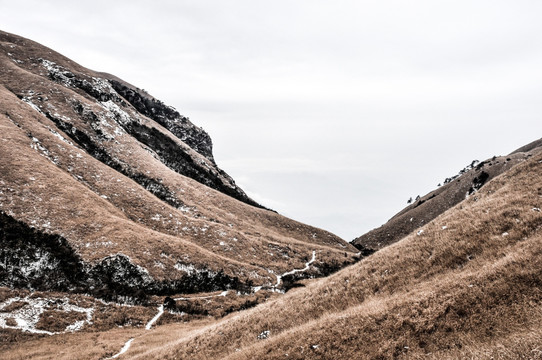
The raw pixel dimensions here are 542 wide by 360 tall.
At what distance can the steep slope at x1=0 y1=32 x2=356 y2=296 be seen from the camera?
4972cm

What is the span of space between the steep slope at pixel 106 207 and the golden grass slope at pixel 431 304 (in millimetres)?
32123

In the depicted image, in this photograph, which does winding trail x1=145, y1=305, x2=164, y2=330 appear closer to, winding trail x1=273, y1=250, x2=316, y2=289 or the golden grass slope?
the golden grass slope

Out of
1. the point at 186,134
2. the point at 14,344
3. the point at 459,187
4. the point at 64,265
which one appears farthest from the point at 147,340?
the point at 186,134

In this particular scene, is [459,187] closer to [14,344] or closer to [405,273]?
[405,273]

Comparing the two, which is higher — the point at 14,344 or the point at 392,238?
the point at 14,344

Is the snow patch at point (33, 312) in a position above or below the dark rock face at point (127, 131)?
below

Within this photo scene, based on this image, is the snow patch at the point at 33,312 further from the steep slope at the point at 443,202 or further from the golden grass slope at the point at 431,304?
the steep slope at the point at 443,202

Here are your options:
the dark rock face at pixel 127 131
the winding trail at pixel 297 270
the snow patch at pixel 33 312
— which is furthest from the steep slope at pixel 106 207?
the snow patch at pixel 33 312

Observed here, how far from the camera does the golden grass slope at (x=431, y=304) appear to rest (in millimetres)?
11695

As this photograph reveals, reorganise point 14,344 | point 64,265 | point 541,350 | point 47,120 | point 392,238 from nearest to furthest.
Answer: point 541,350 → point 14,344 → point 64,265 → point 47,120 → point 392,238

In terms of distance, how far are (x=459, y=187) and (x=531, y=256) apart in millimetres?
148257

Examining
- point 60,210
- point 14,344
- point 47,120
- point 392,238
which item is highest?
point 47,120

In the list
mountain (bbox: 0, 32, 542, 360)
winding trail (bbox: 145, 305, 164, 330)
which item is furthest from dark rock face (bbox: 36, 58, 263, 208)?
winding trail (bbox: 145, 305, 164, 330)

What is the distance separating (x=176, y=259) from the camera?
57969mm
